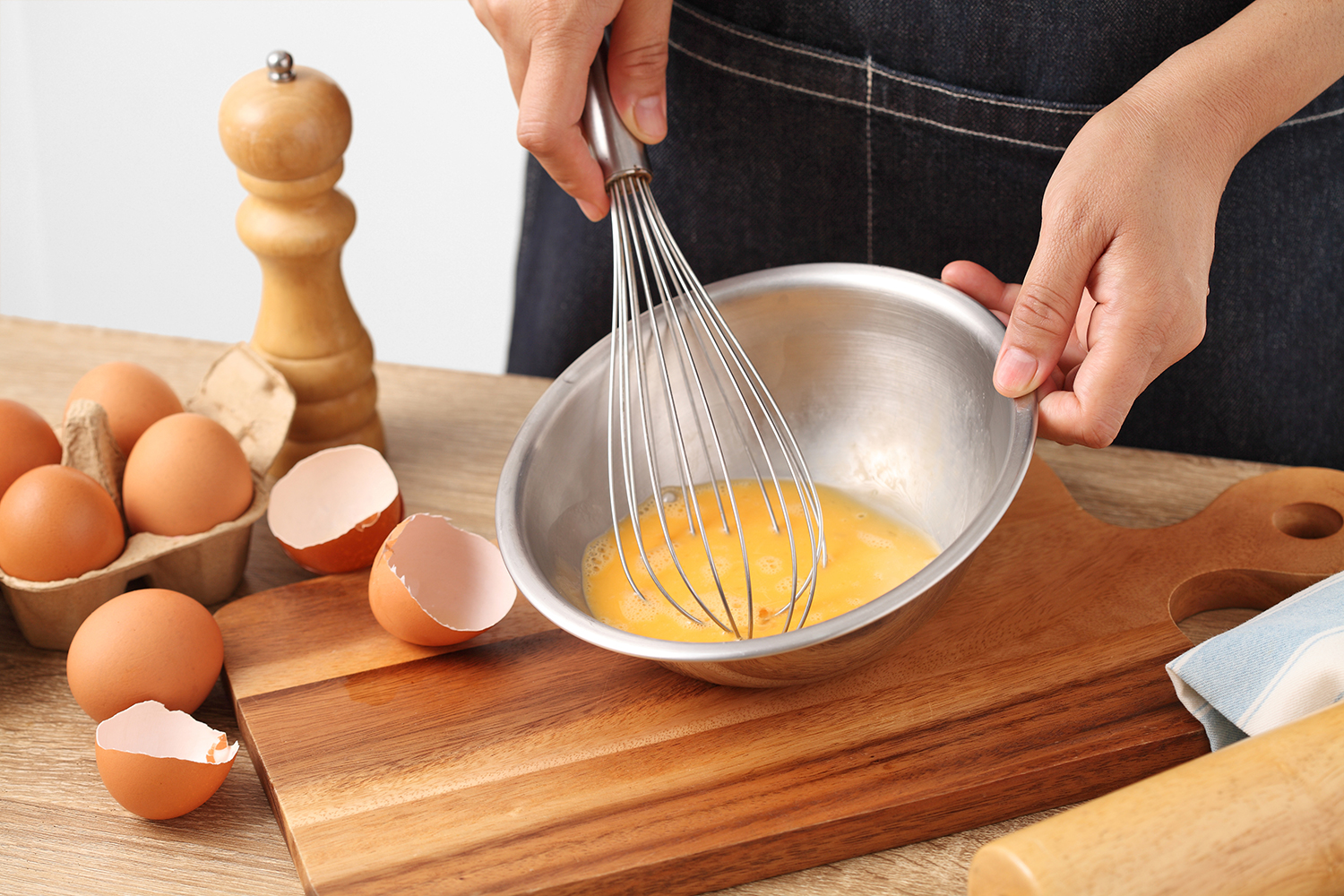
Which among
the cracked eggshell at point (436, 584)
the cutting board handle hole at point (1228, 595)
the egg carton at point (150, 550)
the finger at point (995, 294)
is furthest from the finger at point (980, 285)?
the egg carton at point (150, 550)

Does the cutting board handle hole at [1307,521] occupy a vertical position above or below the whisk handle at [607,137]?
below

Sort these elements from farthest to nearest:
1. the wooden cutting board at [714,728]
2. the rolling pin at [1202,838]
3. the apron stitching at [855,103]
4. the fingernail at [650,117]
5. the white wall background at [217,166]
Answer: the white wall background at [217,166] < the apron stitching at [855,103] < the fingernail at [650,117] < the wooden cutting board at [714,728] < the rolling pin at [1202,838]

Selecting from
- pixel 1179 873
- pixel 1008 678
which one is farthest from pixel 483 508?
pixel 1179 873

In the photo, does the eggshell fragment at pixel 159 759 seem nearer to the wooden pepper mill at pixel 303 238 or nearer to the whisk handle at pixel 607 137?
the wooden pepper mill at pixel 303 238

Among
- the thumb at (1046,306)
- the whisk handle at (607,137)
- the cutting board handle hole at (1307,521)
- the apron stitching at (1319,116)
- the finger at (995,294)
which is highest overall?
the apron stitching at (1319,116)

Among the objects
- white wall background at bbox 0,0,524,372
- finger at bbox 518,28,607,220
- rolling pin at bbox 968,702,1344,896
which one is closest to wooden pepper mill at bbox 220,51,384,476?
finger at bbox 518,28,607,220

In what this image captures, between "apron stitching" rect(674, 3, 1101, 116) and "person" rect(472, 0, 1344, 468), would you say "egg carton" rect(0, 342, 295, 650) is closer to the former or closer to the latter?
"person" rect(472, 0, 1344, 468)

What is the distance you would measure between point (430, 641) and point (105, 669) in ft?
0.59

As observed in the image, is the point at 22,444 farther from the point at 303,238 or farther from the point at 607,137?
the point at 607,137

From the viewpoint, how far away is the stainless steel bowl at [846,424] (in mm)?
631

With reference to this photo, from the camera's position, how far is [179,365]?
1.02 metres

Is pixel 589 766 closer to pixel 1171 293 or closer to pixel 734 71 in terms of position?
pixel 1171 293

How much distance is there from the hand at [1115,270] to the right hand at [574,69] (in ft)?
0.95

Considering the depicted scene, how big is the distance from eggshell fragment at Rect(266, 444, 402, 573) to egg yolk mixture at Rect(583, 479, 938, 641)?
0.49ft
